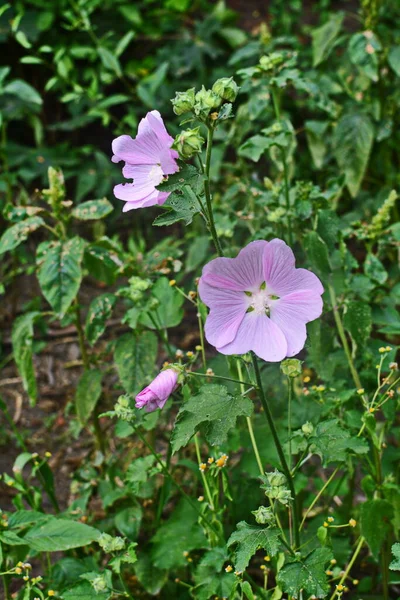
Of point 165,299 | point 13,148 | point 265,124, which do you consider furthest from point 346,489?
point 13,148

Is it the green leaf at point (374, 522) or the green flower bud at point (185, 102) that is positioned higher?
the green flower bud at point (185, 102)

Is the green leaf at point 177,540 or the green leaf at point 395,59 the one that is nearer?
the green leaf at point 177,540

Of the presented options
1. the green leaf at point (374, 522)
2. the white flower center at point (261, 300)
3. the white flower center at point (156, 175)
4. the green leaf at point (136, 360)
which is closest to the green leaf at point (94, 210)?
the green leaf at point (136, 360)

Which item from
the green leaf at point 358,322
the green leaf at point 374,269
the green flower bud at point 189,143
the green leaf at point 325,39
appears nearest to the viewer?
the green flower bud at point 189,143

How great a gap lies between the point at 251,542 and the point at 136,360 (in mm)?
694

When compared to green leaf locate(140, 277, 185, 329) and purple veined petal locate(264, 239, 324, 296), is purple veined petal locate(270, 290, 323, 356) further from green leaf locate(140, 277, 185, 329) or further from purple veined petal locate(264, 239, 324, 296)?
green leaf locate(140, 277, 185, 329)

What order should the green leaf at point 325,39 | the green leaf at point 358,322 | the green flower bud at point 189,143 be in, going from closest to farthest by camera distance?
the green flower bud at point 189,143, the green leaf at point 358,322, the green leaf at point 325,39

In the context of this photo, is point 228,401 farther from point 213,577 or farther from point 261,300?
point 213,577

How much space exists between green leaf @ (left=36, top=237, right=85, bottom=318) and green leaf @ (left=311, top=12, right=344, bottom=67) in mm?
1258

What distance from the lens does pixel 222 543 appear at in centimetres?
142

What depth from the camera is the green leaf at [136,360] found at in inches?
67.2

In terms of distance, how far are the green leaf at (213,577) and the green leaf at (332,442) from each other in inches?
10.9

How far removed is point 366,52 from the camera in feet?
7.71

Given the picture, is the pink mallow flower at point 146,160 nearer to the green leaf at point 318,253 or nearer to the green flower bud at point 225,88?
the green flower bud at point 225,88
